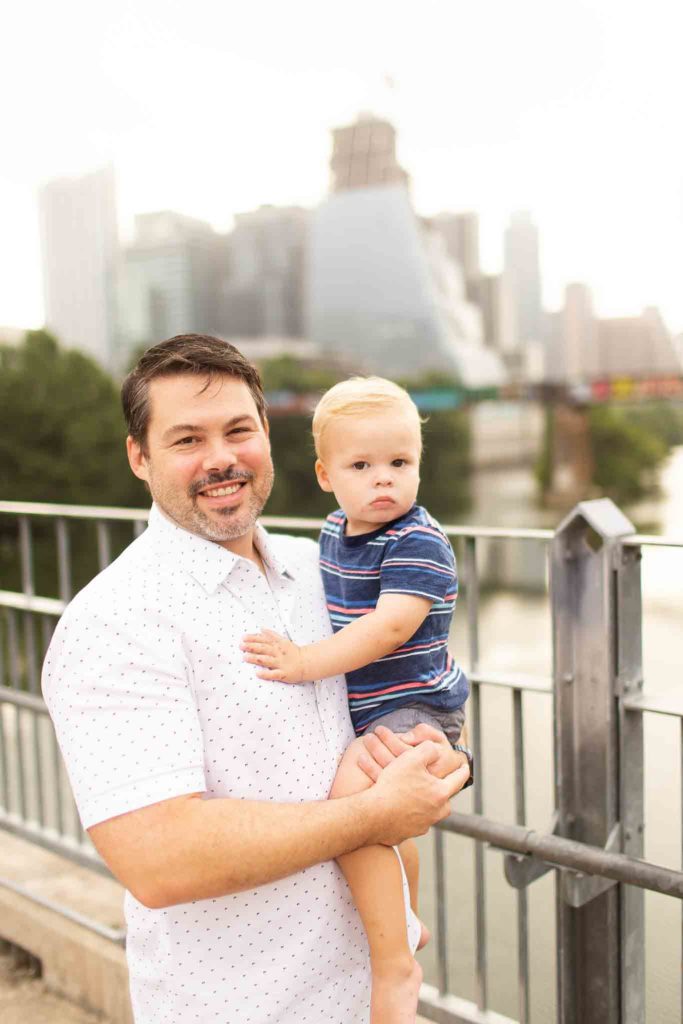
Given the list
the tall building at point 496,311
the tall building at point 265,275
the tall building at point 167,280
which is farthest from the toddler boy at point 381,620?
the tall building at point 265,275

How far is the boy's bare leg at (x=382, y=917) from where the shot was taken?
1488 mm

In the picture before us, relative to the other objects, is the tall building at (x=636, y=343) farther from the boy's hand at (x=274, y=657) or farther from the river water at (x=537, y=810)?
the boy's hand at (x=274, y=657)

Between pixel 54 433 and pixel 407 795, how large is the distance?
31044 mm

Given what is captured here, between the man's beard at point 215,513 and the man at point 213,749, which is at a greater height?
the man's beard at point 215,513

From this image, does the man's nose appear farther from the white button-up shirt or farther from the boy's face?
the boy's face

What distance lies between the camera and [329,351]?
7925 centimetres

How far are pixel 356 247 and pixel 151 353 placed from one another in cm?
8166

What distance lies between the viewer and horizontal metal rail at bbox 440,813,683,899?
1.95 meters

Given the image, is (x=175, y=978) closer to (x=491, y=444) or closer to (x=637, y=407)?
(x=637, y=407)

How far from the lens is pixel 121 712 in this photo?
1.34 meters

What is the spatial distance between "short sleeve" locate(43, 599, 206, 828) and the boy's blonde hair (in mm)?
549

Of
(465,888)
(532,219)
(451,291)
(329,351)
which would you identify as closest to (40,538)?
(465,888)

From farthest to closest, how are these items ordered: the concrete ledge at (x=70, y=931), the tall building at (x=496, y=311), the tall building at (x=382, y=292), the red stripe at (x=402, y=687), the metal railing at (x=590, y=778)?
the tall building at (x=496, y=311) < the tall building at (x=382, y=292) < the concrete ledge at (x=70, y=931) < the metal railing at (x=590, y=778) < the red stripe at (x=402, y=687)

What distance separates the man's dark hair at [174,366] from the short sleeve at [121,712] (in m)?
0.35
